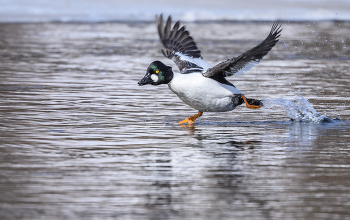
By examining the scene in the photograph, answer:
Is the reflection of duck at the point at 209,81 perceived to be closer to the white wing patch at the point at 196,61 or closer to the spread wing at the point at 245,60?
the spread wing at the point at 245,60

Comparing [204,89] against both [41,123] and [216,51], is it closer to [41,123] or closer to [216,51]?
[41,123]

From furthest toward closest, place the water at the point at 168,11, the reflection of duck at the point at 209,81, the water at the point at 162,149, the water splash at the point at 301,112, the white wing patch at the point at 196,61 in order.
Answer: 1. the water at the point at 168,11
2. the white wing patch at the point at 196,61
3. the water splash at the point at 301,112
4. the reflection of duck at the point at 209,81
5. the water at the point at 162,149

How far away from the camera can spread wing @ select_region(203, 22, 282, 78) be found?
8289mm

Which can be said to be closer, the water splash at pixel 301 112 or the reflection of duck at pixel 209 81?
Result: the reflection of duck at pixel 209 81

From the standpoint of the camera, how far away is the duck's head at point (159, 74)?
28.0 ft

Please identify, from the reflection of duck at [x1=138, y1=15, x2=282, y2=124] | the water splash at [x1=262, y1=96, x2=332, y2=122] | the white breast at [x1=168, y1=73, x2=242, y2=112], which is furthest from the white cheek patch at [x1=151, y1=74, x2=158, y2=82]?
the water splash at [x1=262, y1=96, x2=332, y2=122]

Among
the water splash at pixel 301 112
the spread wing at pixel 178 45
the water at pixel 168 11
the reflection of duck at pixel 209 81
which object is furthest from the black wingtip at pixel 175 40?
the water at pixel 168 11

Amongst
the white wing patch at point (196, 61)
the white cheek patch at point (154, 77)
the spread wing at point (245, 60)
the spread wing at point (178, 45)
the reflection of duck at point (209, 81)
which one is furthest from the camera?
the spread wing at point (178, 45)

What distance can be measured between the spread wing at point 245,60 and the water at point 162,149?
2.52 feet

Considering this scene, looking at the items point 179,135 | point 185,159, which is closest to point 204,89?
point 179,135

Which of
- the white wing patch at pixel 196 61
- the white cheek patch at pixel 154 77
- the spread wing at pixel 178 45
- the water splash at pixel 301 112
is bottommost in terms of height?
the water splash at pixel 301 112

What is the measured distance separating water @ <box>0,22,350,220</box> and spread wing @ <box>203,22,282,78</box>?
0.77 meters

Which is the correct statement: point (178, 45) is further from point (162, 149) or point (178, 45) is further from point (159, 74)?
point (162, 149)

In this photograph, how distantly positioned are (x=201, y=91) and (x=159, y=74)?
63 cm
